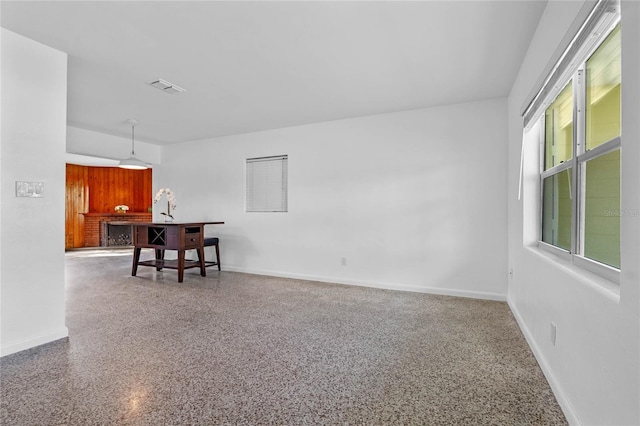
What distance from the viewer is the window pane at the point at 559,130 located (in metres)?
2.00

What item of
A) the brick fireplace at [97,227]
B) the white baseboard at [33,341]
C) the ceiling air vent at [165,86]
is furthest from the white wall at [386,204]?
the brick fireplace at [97,227]

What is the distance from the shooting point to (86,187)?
8969mm

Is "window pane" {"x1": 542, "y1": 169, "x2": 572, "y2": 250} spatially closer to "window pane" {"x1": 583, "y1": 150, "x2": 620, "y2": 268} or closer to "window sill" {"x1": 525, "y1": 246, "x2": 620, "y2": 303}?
"window sill" {"x1": 525, "y1": 246, "x2": 620, "y2": 303}

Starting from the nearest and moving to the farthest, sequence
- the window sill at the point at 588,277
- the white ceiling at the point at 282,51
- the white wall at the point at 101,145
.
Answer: the window sill at the point at 588,277
the white ceiling at the point at 282,51
the white wall at the point at 101,145

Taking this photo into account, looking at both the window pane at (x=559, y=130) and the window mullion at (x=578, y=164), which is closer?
the window mullion at (x=578, y=164)

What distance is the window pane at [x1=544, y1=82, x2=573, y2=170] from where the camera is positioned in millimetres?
2002

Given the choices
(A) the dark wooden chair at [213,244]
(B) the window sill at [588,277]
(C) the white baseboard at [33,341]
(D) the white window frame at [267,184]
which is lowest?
(C) the white baseboard at [33,341]

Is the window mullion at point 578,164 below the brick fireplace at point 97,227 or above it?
above

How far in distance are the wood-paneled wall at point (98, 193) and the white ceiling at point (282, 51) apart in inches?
226

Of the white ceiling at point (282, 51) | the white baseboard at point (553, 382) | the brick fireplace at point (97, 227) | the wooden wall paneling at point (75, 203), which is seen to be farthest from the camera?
the brick fireplace at point (97, 227)

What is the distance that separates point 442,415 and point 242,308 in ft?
7.55

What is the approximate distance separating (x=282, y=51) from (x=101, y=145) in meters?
4.27

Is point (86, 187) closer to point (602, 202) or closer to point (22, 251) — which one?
point (22, 251)

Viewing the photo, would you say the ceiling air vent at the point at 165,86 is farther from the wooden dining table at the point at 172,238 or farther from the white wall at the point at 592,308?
the white wall at the point at 592,308
